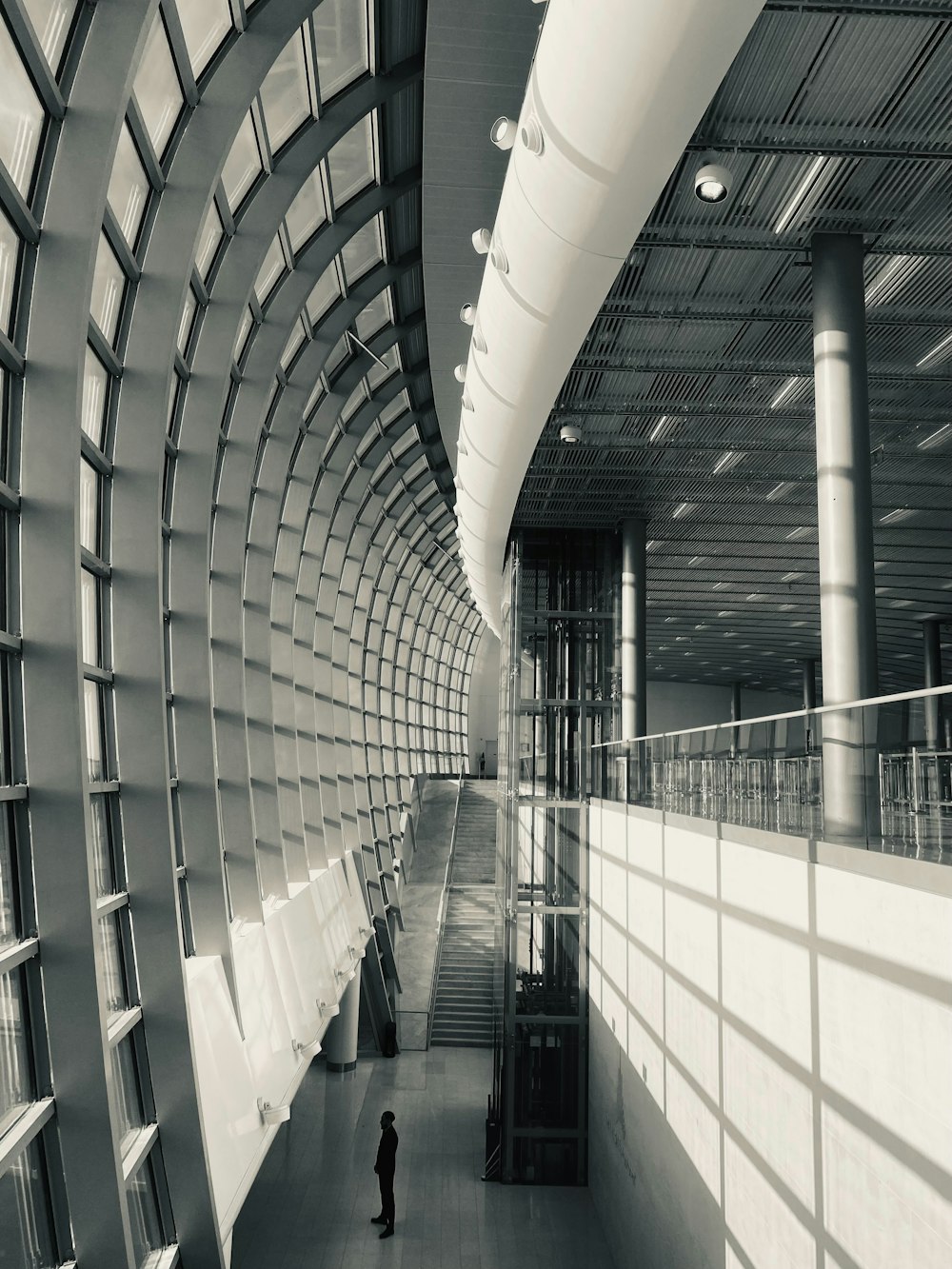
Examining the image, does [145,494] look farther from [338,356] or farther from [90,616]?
[338,356]

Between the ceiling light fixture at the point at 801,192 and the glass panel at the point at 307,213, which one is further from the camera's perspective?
the glass panel at the point at 307,213

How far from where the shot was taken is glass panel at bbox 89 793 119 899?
10.4 metres

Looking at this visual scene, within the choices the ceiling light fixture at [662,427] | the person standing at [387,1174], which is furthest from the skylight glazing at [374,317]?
the person standing at [387,1174]

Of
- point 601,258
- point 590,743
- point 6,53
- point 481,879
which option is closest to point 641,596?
point 590,743

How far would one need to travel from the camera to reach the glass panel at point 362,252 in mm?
15597

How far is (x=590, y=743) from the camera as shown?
21734 millimetres

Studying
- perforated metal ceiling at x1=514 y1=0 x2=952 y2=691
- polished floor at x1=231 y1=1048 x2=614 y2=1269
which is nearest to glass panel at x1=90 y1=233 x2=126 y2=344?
perforated metal ceiling at x1=514 y1=0 x2=952 y2=691

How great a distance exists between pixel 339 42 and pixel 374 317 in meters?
7.43

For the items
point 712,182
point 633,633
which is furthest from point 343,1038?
point 712,182

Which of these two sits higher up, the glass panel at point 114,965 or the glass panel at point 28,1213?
the glass panel at point 114,965

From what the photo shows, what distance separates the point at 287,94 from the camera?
11477mm

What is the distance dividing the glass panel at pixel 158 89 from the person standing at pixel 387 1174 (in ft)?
44.6

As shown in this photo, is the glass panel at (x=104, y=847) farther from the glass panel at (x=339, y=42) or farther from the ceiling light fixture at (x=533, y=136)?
the glass panel at (x=339, y=42)

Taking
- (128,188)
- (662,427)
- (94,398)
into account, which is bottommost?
(94,398)
